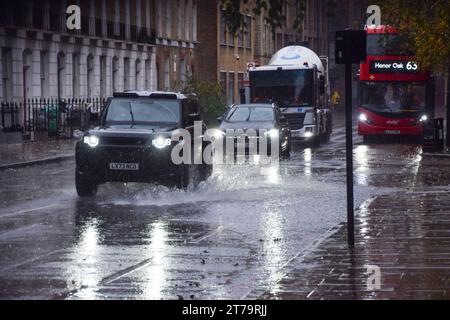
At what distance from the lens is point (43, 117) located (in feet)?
155

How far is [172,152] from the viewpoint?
69.7 feet

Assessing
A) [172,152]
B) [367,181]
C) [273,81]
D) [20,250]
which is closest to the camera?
[20,250]

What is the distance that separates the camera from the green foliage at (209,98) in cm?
5212

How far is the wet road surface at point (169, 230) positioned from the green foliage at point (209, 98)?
23.0 m

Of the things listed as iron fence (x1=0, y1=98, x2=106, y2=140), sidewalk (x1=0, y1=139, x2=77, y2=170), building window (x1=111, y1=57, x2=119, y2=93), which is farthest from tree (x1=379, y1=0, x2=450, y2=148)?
building window (x1=111, y1=57, x2=119, y2=93)

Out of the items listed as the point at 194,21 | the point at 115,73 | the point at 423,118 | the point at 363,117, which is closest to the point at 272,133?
the point at 423,118

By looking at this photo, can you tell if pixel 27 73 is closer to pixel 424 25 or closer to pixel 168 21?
pixel 168 21

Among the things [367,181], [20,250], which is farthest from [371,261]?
[367,181]

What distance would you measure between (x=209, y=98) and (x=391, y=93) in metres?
10.2

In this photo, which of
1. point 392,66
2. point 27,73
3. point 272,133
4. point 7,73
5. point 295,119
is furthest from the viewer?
point 27,73

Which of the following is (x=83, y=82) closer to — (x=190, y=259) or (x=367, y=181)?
(x=367, y=181)

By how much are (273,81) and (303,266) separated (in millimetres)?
31620

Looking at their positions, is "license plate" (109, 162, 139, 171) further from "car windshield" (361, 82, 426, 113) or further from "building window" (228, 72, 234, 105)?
"building window" (228, 72, 234, 105)

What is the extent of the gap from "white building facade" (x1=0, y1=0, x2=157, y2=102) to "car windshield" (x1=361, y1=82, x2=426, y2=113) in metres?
13.5
